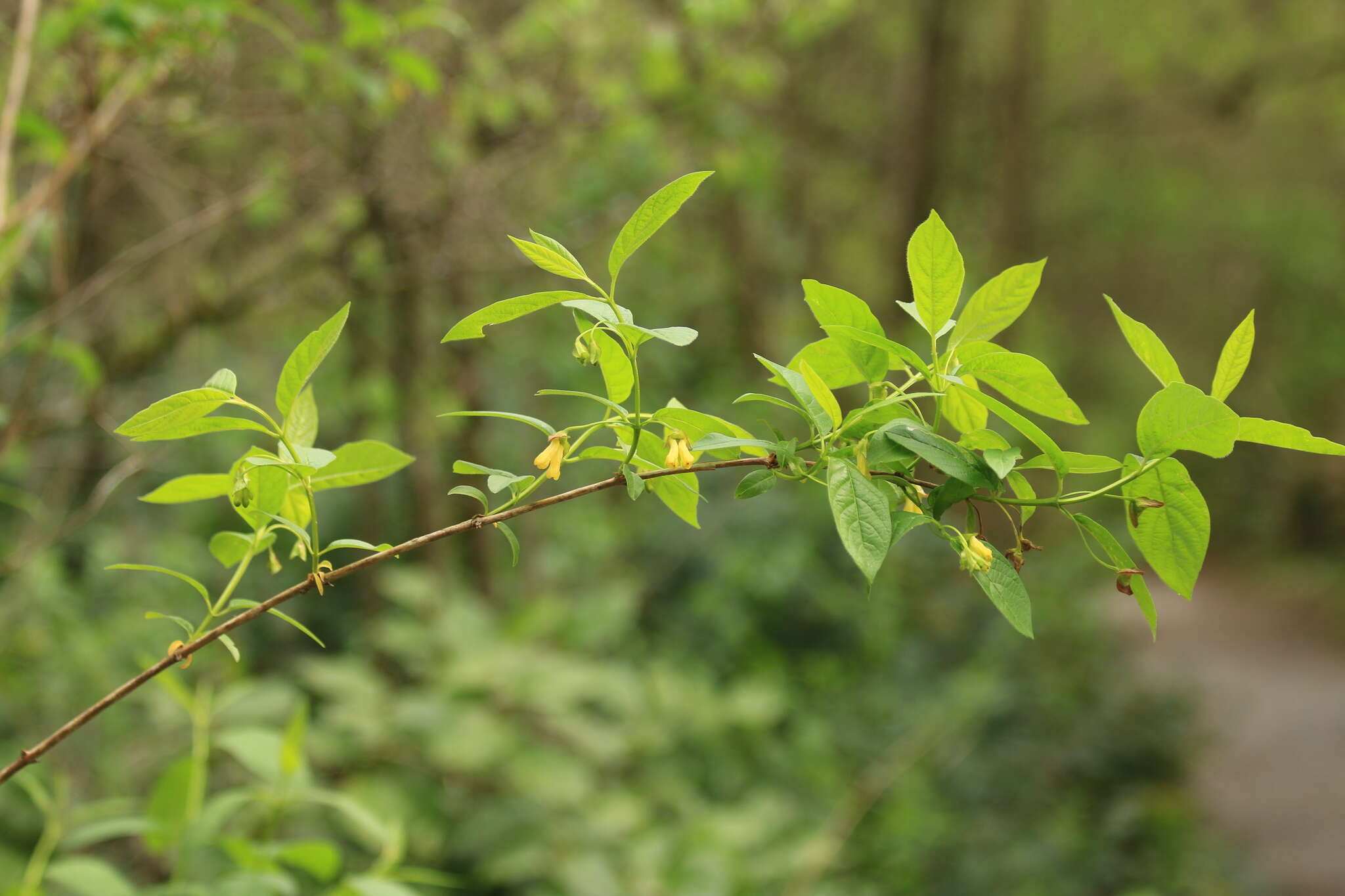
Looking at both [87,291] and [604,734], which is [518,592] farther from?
[87,291]

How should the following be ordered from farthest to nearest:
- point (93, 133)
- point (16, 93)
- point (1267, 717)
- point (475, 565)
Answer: point (1267, 717)
point (475, 565)
point (93, 133)
point (16, 93)

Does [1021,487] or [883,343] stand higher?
[883,343]

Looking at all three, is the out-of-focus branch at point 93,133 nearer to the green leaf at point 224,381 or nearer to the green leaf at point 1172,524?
the green leaf at point 224,381

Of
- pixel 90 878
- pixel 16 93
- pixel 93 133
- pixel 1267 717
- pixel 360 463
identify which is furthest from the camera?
pixel 1267 717

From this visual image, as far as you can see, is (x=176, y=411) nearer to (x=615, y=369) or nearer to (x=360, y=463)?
(x=360, y=463)

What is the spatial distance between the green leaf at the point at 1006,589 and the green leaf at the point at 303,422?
1.54ft

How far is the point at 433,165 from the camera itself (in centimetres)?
362

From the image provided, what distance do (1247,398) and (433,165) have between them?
11.5 metres

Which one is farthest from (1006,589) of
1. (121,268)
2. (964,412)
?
(121,268)

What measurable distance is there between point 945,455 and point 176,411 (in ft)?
1.52

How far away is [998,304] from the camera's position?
646 mm

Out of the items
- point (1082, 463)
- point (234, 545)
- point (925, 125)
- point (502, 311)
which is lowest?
point (925, 125)

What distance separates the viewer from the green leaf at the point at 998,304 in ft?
2.11

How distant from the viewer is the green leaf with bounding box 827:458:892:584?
0.54m
